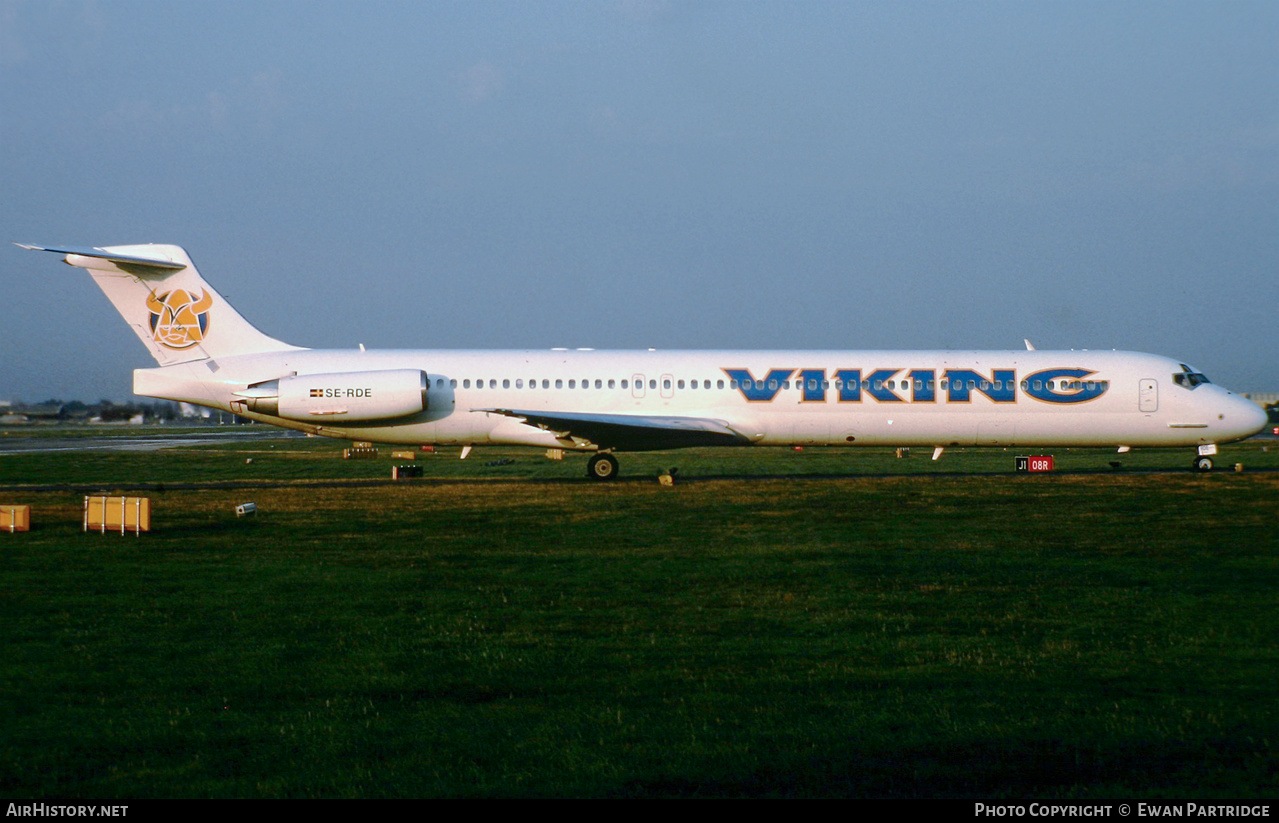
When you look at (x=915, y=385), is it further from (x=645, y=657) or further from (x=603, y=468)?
(x=645, y=657)

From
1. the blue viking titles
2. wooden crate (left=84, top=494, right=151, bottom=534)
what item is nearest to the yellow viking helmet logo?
wooden crate (left=84, top=494, right=151, bottom=534)

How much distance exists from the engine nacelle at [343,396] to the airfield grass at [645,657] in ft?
26.2

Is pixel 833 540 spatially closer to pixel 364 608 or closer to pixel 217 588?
pixel 364 608

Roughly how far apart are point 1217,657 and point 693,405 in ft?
58.0

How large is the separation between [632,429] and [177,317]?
11014 millimetres

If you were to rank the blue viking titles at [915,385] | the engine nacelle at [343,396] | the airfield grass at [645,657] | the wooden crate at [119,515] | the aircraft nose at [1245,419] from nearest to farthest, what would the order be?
the airfield grass at [645,657] < the wooden crate at [119,515] < the engine nacelle at [343,396] < the blue viking titles at [915,385] < the aircraft nose at [1245,419]

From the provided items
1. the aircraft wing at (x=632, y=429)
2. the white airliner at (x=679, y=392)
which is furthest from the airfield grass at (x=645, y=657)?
the white airliner at (x=679, y=392)

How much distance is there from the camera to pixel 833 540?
13.6m

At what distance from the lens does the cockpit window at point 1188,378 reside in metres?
25.2

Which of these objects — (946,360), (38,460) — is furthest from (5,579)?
(38,460)

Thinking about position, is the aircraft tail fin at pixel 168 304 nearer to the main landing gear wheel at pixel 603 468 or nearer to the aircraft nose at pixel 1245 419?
the main landing gear wheel at pixel 603 468

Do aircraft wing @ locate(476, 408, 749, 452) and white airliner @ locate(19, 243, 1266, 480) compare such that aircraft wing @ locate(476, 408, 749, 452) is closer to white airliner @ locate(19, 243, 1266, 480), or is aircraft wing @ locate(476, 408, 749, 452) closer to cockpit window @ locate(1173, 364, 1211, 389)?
white airliner @ locate(19, 243, 1266, 480)

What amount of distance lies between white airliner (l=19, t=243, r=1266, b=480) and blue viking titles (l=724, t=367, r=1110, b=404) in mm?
29

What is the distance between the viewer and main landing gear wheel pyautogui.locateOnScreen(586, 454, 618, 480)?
79.8 ft
